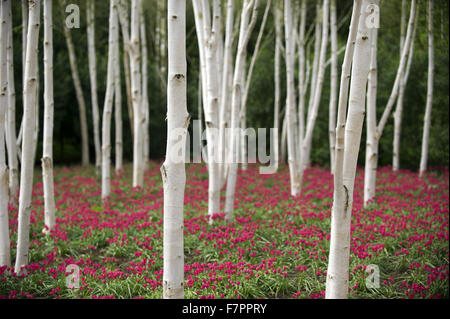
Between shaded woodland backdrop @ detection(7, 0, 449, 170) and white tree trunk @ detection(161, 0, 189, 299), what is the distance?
9.12 metres

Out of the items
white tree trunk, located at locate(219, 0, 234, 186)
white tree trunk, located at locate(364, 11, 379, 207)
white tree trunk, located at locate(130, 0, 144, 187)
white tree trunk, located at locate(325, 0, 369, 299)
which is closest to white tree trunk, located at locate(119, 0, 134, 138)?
white tree trunk, located at locate(130, 0, 144, 187)

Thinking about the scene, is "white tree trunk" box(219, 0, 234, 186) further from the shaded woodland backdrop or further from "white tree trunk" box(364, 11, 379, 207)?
the shaded woodland backdrop

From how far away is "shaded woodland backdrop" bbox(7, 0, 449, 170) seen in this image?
11.5 meters

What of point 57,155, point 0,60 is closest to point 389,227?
point 0,60

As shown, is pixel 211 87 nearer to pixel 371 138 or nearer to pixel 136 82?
pixel 136 82

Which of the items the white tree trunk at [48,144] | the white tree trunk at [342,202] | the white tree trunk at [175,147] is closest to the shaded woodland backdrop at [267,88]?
the white tree trunk at [48,144]

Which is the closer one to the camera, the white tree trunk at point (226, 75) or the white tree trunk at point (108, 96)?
the white tree trunk at point (226, 75)

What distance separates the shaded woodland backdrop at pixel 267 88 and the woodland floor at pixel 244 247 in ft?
13.9

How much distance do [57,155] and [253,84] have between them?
7.44 m

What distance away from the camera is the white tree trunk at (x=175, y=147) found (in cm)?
306

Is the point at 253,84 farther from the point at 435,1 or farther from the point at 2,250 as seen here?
the point at 2,250

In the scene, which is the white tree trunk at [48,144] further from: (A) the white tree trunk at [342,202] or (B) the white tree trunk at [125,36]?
(A) the white tree trunk at [342,202]

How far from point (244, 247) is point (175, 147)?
2.50 m

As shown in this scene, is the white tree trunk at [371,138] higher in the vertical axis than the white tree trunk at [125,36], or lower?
lower
